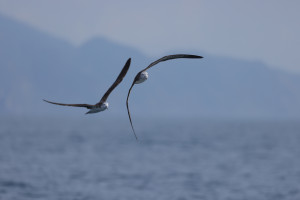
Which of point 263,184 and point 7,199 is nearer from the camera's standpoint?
point 7,199

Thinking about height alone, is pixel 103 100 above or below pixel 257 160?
above

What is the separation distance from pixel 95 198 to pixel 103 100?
231 ft

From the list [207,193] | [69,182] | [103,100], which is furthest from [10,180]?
[103,100]

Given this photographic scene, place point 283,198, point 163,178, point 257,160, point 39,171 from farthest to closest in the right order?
point 257,160 < point 39,171 < point 163,178 < point 283,198

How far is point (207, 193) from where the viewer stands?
81500mm

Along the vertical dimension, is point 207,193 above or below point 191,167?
above

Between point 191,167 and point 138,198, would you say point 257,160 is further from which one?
point 138,198

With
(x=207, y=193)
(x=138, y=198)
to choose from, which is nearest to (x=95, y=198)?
(x=138, y=198)

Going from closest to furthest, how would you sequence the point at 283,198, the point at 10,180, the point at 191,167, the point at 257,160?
the point at 283,198
the point at 10,180
the point at 191,167
the point at 257,160

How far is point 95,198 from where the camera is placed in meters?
74.0

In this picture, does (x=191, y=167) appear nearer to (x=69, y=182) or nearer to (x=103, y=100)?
(x=69, y=182)

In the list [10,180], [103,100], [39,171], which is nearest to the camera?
[103,100]

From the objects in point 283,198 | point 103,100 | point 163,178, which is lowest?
point 163,178

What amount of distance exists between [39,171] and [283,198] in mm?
51572
